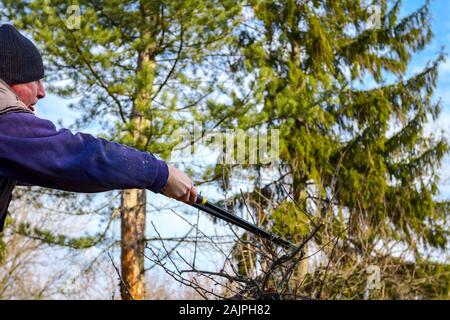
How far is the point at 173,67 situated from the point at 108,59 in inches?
50.5

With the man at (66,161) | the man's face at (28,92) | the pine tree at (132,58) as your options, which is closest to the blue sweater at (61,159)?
the man at (66,161)

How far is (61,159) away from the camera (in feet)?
6.29

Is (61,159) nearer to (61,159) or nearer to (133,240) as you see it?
(61,159)

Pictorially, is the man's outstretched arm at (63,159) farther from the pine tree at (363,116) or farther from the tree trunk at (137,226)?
the pine tree at (363,116)

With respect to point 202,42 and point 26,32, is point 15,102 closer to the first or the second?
point 26,32

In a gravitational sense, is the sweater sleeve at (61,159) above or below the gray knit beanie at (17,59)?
below

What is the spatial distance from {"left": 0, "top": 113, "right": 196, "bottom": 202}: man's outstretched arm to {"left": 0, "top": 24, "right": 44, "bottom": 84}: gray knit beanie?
30cm

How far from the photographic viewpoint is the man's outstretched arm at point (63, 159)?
1.91 m

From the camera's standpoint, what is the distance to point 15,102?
2.00m

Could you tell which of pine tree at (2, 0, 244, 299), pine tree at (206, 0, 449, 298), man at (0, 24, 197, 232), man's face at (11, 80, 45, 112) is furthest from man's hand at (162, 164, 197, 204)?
pine tree at (206, 0, 449, 298)

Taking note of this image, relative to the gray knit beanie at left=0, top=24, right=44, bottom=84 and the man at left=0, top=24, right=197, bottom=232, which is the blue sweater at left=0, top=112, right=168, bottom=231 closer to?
the man at left=0, top=24, right=197, bottom=232

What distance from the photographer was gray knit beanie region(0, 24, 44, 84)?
86.6 inches

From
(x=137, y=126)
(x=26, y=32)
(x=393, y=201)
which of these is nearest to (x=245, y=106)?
(x=137, y=126)

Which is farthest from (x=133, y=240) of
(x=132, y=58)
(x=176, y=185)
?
(x=176, y=185)
